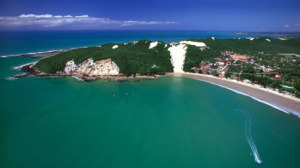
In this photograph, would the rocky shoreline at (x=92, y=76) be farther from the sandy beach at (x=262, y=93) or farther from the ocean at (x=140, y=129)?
the sandy beach at (x=262, y=93)

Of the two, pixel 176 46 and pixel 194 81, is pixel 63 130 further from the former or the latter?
pixel 176 46

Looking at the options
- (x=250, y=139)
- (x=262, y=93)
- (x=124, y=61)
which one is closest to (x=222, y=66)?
(x=262, y=93)

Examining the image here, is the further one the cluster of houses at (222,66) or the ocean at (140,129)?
the cluster of houses at (222,66)

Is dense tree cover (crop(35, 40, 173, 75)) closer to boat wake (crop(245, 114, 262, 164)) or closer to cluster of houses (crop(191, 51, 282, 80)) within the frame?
cluster of houses (crop(191, 51, 282, 80))

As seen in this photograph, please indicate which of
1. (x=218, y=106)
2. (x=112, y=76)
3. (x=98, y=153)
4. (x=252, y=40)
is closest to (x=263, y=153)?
(x=218, y=106)

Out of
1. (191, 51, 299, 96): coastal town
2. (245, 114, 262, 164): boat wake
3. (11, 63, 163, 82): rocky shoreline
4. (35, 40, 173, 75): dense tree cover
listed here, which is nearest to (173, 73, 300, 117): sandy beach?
(191, 51, 299, 96): coastal town

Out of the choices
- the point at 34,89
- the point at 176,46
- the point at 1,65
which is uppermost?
the point at 176,46

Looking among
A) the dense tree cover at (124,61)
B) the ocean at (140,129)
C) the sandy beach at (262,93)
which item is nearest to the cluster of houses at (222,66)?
the sandy beach at (262,93)

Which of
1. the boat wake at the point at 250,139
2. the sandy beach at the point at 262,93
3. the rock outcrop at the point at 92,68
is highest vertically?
the rock outcrop at the point at 92,68
